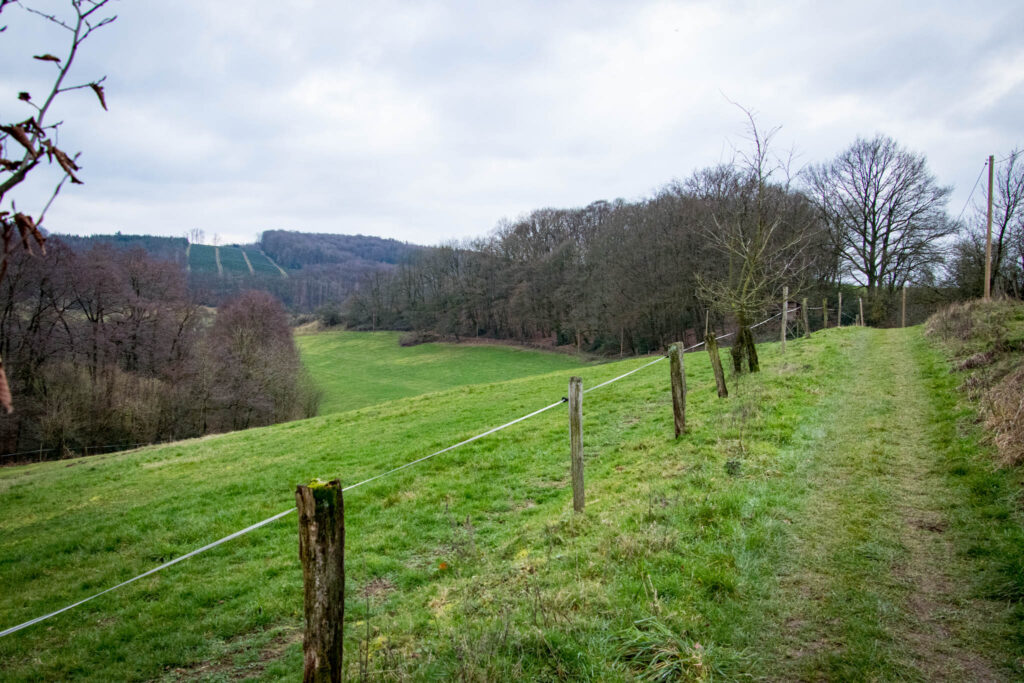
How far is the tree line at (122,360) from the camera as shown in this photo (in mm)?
32000

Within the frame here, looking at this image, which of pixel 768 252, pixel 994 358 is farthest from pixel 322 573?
pixel 768 252

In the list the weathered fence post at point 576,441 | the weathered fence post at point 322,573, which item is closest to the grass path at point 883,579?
the weathered fence post at point 576,441

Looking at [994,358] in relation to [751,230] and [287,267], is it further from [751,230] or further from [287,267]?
[287,267]

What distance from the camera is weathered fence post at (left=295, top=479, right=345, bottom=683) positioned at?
11.3 feet

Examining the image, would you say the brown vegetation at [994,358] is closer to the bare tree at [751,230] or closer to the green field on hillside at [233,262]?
the bare tree at [751,230]

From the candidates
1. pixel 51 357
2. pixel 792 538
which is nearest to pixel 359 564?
pixel 792 538

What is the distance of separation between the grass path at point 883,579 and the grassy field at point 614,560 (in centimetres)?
2

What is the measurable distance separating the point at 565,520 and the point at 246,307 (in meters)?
52.8

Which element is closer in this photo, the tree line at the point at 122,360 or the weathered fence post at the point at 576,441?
the weathered fence post at the point at 576,441

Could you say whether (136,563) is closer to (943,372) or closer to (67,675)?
(67,675)

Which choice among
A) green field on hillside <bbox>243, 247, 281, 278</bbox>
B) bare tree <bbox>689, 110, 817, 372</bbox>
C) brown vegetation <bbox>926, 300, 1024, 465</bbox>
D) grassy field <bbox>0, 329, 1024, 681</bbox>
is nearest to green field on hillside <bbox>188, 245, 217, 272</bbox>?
green field on hillside <bbox>243, 247, 281, 278</bbox>

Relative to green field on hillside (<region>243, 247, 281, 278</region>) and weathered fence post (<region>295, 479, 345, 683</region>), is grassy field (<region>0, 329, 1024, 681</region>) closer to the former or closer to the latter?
weathered fence post (<region>295, 479, 345, 683</region>)

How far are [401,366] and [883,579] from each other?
64.7 m

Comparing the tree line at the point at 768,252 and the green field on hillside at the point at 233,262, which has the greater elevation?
the green field on hillside at the point at 233,262
